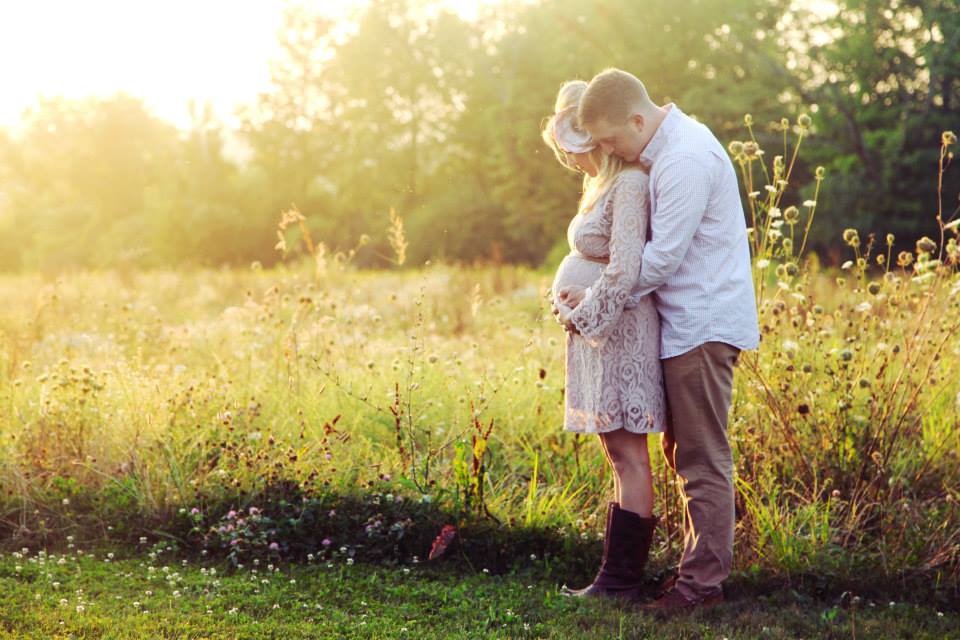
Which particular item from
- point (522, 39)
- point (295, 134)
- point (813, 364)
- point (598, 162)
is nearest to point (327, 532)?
point (598, 162)

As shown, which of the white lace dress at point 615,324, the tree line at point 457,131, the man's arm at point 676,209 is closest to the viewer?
the man's arm at point 676,209

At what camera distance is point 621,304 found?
331 cm

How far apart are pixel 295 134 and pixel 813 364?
1401 inches

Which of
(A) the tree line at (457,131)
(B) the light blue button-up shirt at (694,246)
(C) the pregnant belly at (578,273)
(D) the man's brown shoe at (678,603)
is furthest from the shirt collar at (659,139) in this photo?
(A) the tree line at (457,131)

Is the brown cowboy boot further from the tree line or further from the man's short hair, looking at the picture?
the tree line

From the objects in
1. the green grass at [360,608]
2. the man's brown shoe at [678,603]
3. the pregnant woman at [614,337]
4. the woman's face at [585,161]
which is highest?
the woman's face at [585,161]

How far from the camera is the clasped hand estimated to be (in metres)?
3.46

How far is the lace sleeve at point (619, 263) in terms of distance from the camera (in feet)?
10.8

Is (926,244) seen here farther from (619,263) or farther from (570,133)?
(570,133)

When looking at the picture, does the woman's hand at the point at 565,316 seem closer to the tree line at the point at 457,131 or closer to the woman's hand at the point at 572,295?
the woman's hand at the point at 572,295

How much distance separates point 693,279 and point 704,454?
66cm

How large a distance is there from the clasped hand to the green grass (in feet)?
3.71

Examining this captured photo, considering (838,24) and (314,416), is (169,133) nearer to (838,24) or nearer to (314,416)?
(838,24)

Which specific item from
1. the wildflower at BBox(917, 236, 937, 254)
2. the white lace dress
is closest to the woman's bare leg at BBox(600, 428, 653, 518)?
the white lace dress
